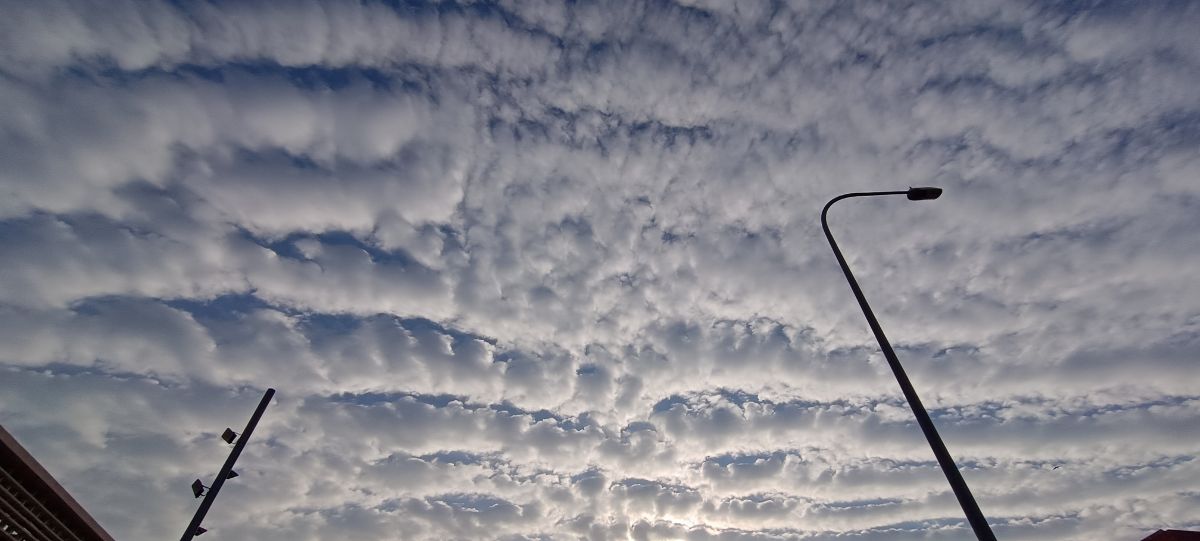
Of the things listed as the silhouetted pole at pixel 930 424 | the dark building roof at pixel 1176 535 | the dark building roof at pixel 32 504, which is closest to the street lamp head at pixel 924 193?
the silhouetted pole at pixel 930 424

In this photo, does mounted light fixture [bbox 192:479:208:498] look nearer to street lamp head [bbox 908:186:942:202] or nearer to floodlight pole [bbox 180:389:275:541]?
floodlight pole [bbox 180:389:275:541]

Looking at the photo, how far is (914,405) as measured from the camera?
20.6 feet

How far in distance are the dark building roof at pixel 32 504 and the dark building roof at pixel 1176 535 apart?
115 ft

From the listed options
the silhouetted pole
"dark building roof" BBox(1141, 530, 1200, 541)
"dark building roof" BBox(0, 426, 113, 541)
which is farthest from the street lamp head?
"dark building roof" BBox(0, 426, 113, 541)

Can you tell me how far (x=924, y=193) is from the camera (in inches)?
338

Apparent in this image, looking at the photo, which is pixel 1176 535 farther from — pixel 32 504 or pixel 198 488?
pixel 32 504

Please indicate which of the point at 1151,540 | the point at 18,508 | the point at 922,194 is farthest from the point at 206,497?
the point at 1151,540

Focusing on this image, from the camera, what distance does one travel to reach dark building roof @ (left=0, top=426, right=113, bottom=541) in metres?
15.0

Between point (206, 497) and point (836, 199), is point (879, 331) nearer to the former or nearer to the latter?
point (836, 199)

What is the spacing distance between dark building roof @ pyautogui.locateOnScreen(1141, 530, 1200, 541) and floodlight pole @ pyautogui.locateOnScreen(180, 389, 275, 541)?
91.8ft

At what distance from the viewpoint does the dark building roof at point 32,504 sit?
49.3 feet

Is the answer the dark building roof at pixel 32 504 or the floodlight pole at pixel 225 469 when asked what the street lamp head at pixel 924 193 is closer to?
the floodlight pole at pixel 225 469

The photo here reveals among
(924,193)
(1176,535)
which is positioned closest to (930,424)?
(924,193)

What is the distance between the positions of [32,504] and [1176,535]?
121 ft
